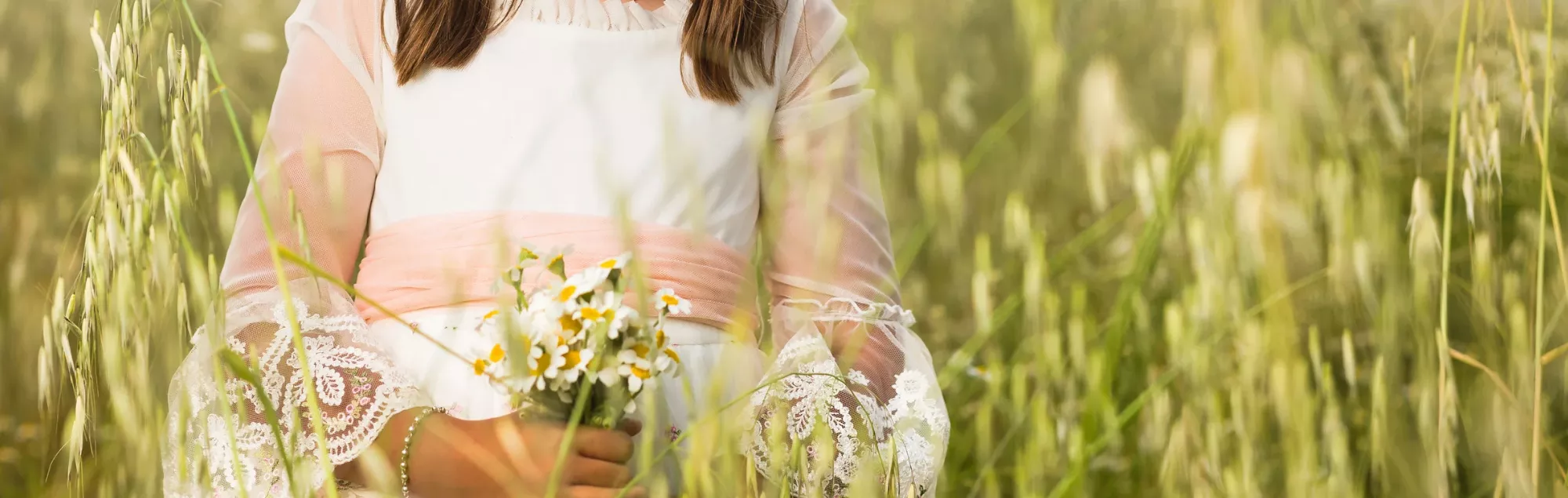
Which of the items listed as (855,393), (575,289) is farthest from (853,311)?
(575,289)

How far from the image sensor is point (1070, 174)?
3.25 ft

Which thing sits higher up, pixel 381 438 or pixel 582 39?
pixel 582 39

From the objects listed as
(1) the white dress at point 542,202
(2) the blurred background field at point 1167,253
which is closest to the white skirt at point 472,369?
(1) the white dress at point 542,202

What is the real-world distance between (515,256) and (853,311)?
0.62 ft

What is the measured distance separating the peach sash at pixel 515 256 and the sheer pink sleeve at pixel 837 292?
5 centimetres

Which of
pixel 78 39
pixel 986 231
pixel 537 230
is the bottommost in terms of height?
pixel 986 231

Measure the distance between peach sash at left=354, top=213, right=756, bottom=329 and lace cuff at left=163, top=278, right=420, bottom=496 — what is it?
6 centimetres

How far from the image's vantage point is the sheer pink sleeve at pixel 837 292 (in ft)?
1.96

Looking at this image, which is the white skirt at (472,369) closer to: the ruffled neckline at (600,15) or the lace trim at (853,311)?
the lace trim at (853,311)

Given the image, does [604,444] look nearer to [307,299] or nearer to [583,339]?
[583,339]

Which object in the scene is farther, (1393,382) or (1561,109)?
(1561,109)

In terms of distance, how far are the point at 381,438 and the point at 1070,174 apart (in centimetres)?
61

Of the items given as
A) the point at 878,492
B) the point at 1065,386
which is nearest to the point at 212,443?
the point at 878,492

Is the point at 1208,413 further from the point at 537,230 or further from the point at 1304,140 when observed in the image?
the point at 537,230
